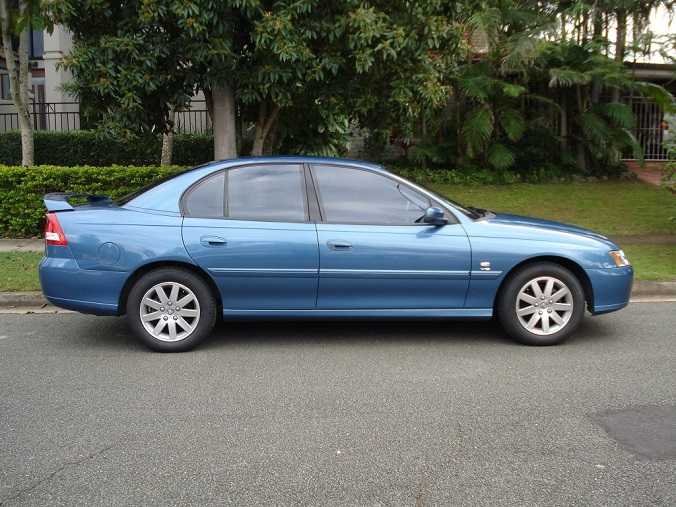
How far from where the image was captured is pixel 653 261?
9.59 meters

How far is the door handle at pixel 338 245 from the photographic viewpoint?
5.90 meters

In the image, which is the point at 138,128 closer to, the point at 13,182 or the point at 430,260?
the point at 13,182

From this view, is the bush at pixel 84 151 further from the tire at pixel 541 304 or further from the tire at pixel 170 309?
the tire at pixel 541 304

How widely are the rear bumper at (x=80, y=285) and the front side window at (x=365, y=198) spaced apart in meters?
1.78

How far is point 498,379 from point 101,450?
277 cm

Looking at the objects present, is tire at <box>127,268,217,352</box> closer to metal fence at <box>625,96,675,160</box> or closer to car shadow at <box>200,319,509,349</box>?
car shadow at <box>200,319,509,349</box>

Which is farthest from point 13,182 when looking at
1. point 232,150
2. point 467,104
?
point 467,104

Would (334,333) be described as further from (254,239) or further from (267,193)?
(267,193)

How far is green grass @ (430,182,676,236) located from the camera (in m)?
12.5

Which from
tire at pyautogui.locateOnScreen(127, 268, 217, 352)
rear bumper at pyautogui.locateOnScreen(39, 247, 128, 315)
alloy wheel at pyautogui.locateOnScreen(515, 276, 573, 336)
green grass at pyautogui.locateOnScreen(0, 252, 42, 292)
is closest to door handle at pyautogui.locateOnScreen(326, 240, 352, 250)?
tire at pyautogui.locateOnScreen(127, 268, 217, 352)

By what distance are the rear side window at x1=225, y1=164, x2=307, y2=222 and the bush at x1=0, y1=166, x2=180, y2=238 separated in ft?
17.7

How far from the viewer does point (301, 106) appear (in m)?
10.4

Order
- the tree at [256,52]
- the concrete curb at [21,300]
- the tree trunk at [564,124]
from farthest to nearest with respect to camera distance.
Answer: the tree trunk at [564,124] < the tree at [256,52] < the concrete curb at [21,300]

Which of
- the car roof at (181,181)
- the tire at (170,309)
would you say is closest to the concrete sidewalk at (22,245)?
the car roof at (181,181)
